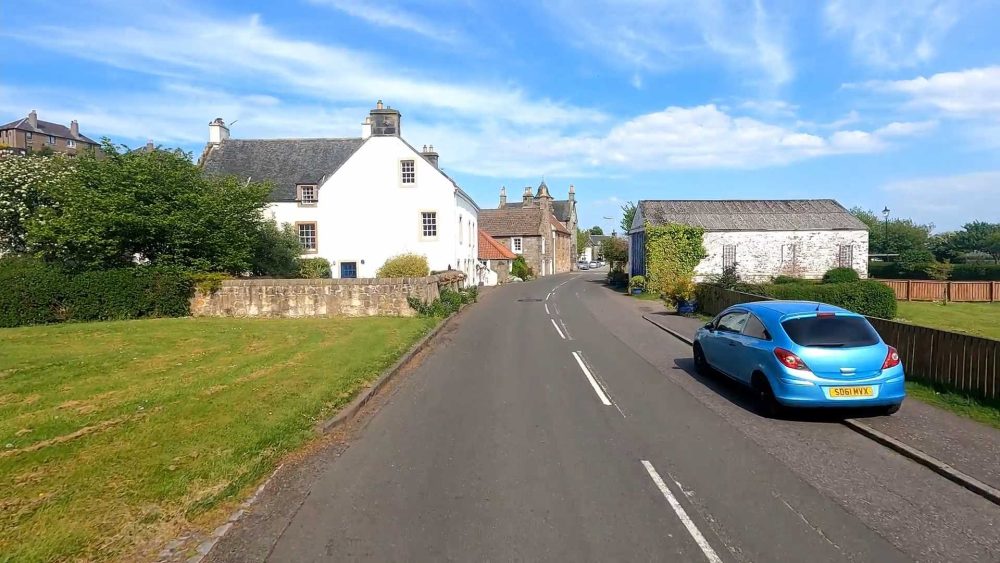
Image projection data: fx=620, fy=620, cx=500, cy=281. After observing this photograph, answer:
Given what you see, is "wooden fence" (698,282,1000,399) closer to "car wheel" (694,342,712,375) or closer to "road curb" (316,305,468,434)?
"car wheel" (694,342,712,375)

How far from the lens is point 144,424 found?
7812mm

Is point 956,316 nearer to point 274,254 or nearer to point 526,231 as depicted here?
point 274,254

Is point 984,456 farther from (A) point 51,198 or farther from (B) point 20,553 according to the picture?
(A) point 51,198

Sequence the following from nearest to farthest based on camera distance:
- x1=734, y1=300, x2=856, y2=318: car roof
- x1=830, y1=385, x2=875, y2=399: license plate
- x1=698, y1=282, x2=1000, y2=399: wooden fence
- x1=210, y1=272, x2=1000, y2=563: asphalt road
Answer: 1. x1=210, y1=272, x2=1000, y2=563: asphalt road
2. x1=830, y1=385, x2=875, y2=399: license plate
3. x1=698, y1=282, x2=1000, y2=399: wooden fence
4. x1=734, y1=300, x2=856, y2=318: car roof

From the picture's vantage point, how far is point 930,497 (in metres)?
5.67

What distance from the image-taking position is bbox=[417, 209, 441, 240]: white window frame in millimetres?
35284

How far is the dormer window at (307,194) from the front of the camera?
3572 cm

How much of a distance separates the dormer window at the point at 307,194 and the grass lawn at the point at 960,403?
31552 mm

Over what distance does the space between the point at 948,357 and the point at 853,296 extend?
42.4 ft

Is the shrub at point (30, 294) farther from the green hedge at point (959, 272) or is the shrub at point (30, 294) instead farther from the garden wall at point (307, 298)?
the green hedge at point (959, 272)

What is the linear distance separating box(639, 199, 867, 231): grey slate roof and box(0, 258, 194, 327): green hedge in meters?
30.1

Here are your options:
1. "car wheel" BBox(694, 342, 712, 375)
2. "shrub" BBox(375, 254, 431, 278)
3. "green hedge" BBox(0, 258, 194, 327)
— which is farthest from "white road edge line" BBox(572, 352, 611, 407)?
"shrub" BBox(375, 254, 431, 278)

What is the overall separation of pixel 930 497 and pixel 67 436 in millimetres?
9125

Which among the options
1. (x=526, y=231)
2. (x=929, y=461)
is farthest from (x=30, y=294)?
(x=526, y=231)
